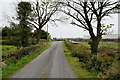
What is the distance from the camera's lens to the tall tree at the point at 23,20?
30.1 m

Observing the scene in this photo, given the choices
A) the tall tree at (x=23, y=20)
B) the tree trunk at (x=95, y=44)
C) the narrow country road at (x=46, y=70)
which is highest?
the tall tree at (x=23, y=20)

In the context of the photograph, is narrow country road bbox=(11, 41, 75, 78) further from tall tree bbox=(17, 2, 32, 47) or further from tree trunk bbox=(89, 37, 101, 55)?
tall tree bbox=(17, 2, 32, 47)

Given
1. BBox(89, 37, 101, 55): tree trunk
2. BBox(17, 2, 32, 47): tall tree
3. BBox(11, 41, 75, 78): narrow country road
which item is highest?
BBox(17, 2, 32, 47): tall tree

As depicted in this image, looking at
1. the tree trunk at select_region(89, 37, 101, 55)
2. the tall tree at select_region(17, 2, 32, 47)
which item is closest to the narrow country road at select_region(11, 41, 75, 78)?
the tree trunk at select_region(89, 37, 101, 55)

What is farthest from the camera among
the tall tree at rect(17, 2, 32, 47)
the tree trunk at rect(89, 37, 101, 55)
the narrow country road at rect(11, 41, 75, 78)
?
the tall tree at rect(17, 2, 32, 47)

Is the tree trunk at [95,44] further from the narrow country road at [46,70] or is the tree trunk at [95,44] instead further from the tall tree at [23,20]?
the tall tree at [23,20]

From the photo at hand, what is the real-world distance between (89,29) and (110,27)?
4.29m

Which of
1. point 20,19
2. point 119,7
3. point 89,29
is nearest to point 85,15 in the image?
point 89,29

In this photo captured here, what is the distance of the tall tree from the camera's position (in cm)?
3014

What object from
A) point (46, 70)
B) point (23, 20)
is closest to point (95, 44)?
point (46, 70)

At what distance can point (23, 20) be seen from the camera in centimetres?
3262

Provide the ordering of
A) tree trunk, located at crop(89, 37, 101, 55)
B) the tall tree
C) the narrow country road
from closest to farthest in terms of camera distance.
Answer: the narrow country road
tree trunk, located at crop(89, 37, 101, 55)
the tall tree

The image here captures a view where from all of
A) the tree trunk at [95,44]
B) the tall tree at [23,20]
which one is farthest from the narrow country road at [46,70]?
the tall tree at [23,20]

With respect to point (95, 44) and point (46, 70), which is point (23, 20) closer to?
point (95, 44)
